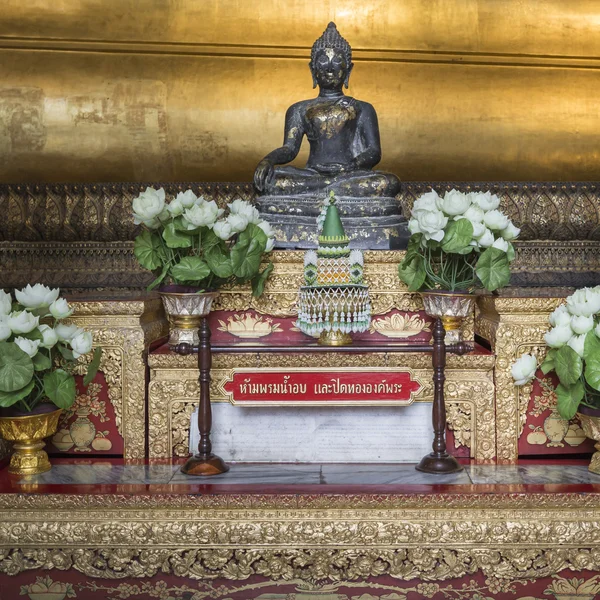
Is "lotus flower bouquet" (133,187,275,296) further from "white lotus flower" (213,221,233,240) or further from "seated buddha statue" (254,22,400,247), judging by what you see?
"seated buddha statue" (254,22,400,247)

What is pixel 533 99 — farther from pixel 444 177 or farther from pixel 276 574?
pixel 276 574

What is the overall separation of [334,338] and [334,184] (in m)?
0.97

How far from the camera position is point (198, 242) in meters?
3.13

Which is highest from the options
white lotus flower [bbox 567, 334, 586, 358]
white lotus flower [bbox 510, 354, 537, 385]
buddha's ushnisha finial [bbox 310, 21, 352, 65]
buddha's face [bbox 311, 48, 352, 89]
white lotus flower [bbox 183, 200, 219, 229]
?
buddha's ushnisha finial [bbox 310, 21, 352, 65]

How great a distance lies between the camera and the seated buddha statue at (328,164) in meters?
3.72

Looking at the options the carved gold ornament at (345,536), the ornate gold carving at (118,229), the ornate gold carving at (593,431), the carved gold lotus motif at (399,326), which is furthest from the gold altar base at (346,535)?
the ornate gold carving at (118,229)

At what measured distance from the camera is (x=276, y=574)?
A: 2586 millimetres

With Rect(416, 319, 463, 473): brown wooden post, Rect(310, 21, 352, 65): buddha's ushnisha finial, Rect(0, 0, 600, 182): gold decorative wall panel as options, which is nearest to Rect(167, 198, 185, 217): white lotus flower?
Rect(416, 319, 463, 473): brown wooden post

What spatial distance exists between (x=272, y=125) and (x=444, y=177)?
103 cm

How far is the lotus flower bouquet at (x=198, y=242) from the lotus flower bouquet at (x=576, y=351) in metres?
0.91

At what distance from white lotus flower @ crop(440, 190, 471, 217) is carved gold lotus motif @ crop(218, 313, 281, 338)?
2.21 feet

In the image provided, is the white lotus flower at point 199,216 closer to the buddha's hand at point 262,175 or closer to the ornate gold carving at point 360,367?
the ornate gold carving at point 360,367

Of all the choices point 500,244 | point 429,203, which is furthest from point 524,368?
point 429,203

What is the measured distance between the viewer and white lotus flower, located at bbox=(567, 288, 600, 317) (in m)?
2.78
